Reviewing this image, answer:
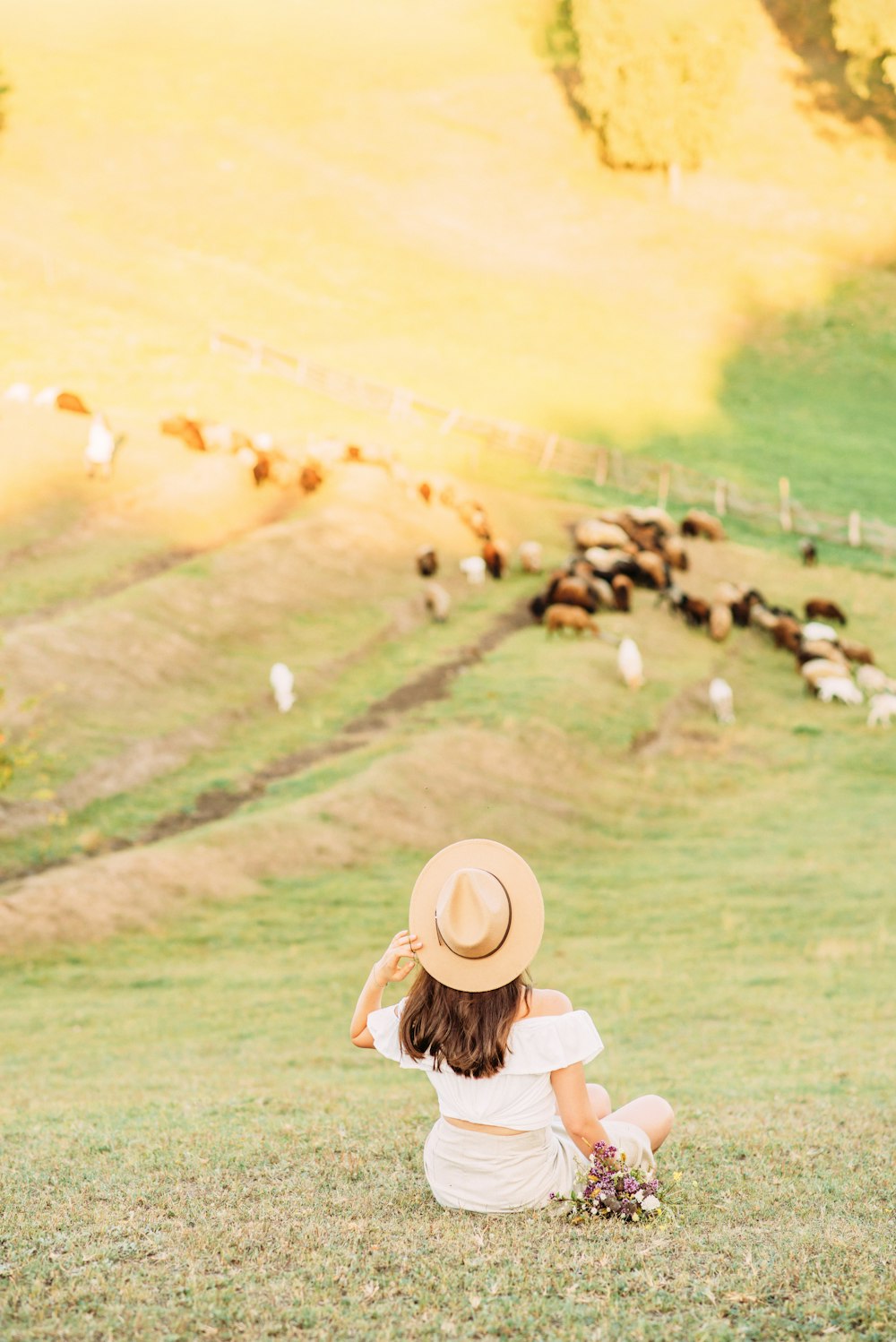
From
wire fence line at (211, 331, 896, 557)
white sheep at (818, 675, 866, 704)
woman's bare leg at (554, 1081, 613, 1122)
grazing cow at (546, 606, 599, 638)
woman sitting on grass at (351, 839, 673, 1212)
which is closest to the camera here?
woman sitting on grass at (351, 839, 673, 1212)

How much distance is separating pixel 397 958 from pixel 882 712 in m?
25.8

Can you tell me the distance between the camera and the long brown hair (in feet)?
20.5

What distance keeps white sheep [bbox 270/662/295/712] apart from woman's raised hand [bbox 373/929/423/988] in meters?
22.0

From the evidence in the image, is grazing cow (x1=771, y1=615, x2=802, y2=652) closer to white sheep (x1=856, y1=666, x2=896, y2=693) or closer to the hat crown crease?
white sheep (x1=856, y1=666, x2=896, y2=693)

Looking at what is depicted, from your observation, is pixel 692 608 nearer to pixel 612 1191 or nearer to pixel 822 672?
pixel 822 672

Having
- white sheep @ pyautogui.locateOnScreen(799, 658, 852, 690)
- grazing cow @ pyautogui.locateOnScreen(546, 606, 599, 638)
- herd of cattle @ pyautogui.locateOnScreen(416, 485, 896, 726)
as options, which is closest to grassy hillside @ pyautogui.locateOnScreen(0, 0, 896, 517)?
herd of cattle @ pyautogui.locateOnScreen(416, 485, 896, 726)

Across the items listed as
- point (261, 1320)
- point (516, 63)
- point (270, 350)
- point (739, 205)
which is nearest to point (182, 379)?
point (270, 350)

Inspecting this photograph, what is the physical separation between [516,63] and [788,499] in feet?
190

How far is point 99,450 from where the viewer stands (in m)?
36.5

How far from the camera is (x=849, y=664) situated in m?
33.5

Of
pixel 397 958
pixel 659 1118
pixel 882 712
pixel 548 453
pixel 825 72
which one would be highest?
→ pixel 825 72

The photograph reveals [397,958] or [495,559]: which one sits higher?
[397,958]

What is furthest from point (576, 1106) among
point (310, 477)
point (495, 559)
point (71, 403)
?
point (71, 403)

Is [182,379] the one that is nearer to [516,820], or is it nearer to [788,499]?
[788,499]
